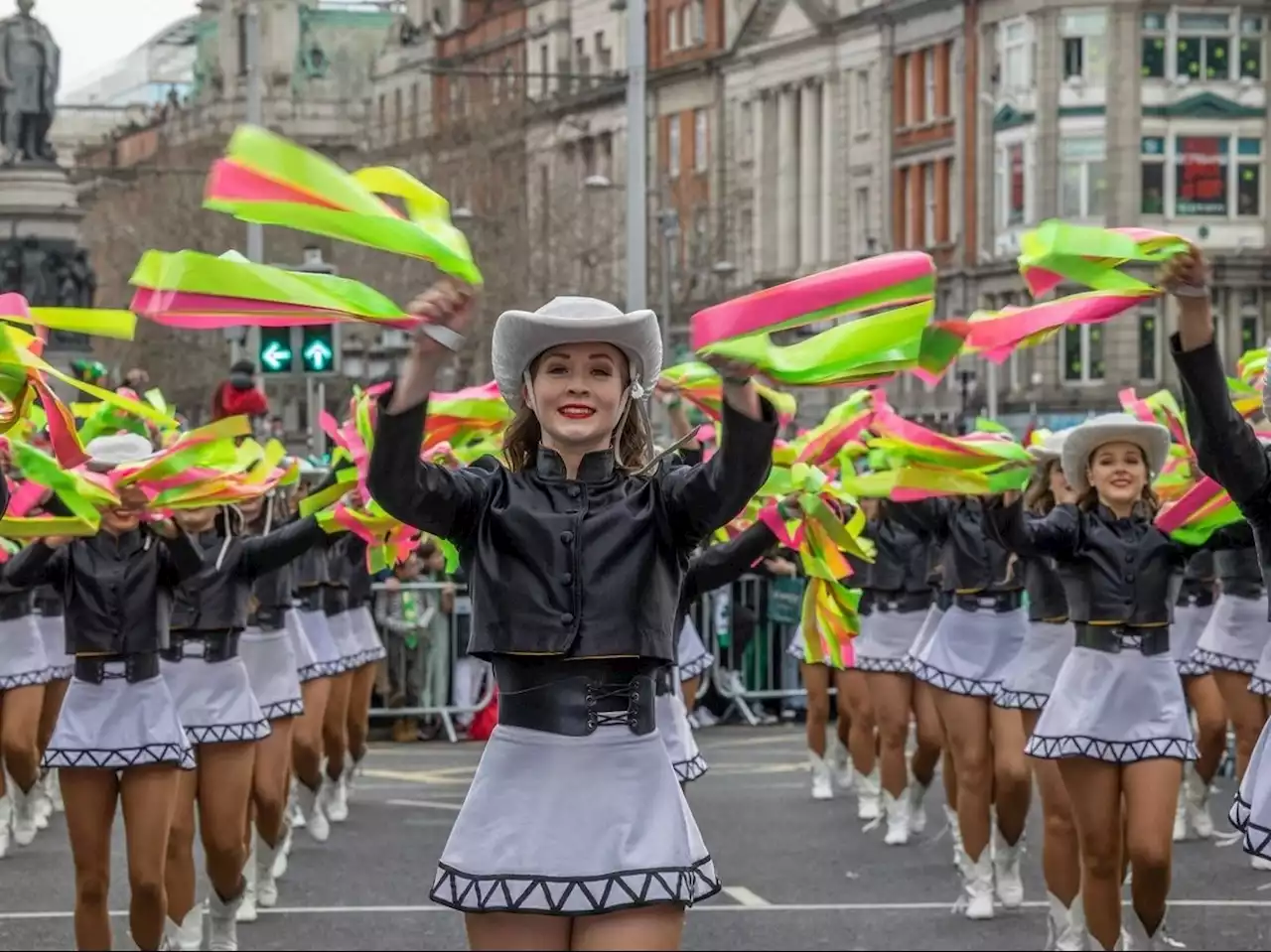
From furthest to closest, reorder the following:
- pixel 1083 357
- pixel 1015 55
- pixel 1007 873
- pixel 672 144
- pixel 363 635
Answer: pixel 672 144, pixel 1015 55, pixel 1083 357, pixel 363 635, pixel 1007 873

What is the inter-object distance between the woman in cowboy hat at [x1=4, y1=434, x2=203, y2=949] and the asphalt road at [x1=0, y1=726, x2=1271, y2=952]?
1.78m

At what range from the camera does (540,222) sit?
47.1 metres

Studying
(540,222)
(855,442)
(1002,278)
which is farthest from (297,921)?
(1002,278)

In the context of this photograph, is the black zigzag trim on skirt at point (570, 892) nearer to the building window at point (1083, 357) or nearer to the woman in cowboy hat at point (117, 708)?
the woman in cowboy hat at point (117, 708)

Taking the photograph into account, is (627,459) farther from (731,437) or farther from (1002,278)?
(1002,278)

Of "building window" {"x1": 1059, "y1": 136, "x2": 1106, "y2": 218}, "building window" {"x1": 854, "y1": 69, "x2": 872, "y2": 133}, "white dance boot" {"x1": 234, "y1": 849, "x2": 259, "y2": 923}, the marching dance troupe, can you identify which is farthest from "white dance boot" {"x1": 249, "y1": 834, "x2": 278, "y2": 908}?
"building window" {"x1": 854, "y1": 69, "x2": 872, "y2": 133}

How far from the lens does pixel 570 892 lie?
5406 mm

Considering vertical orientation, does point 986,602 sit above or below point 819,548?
below

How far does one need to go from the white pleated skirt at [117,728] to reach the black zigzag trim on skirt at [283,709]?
8.49 ft

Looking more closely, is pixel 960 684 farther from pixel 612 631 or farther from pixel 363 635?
pixel 612 631


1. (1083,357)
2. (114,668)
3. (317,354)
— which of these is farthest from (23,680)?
(1083,357)

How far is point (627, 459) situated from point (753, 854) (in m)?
7.97

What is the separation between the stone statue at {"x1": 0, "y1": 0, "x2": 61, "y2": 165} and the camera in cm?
2530

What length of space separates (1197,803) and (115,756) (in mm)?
6768
